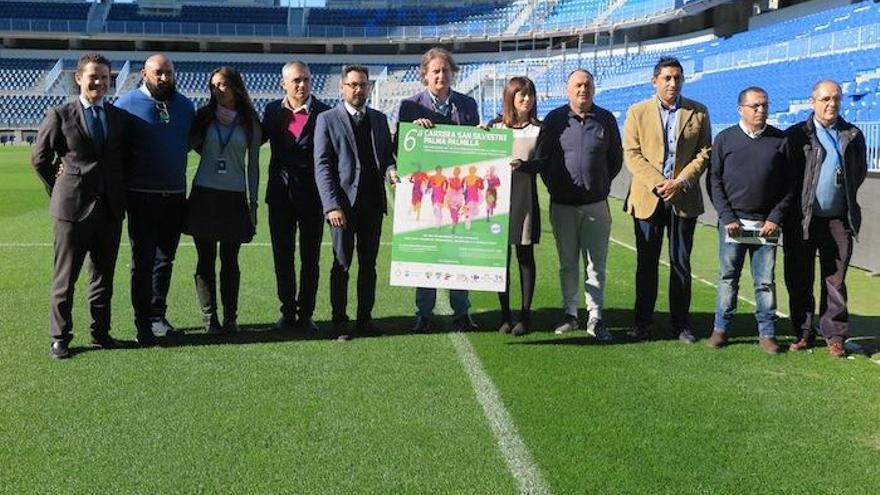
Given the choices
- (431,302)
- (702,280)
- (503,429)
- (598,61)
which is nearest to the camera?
(503,429)

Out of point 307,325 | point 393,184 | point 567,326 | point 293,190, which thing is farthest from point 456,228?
point 307,325

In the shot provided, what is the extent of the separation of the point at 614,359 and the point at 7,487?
357cm

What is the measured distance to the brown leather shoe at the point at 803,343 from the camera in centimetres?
571

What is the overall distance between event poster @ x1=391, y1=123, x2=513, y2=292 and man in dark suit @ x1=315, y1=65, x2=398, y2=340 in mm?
227

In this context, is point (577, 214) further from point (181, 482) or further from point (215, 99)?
point (181, 482)

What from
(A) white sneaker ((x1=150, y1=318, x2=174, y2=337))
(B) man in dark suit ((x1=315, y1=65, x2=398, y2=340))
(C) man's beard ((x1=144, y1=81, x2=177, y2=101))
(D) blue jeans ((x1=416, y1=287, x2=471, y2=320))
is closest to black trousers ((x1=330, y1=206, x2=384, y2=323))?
(B) man in dark suit ((x1=315, y1=65, x2=398, y2=340))

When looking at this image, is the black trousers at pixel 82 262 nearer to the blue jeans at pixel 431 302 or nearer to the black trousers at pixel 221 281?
the black trousers at pixel 221 281

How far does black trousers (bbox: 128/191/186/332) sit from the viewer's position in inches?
229

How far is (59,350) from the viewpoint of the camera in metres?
5.44

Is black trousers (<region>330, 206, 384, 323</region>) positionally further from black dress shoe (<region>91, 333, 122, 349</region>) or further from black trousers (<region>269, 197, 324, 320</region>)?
black dress shoe (<region>91, 333, 122, 349</region>)

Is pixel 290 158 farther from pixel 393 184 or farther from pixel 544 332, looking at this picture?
pixel 544 332

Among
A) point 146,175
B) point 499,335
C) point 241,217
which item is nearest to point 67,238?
point 146,175

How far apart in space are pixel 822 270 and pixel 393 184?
3024mm

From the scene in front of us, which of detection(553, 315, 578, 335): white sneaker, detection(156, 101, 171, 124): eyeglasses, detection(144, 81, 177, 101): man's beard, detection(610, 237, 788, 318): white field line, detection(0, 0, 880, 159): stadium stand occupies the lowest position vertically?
detection(553, 315, 578, 335): white sneaker
